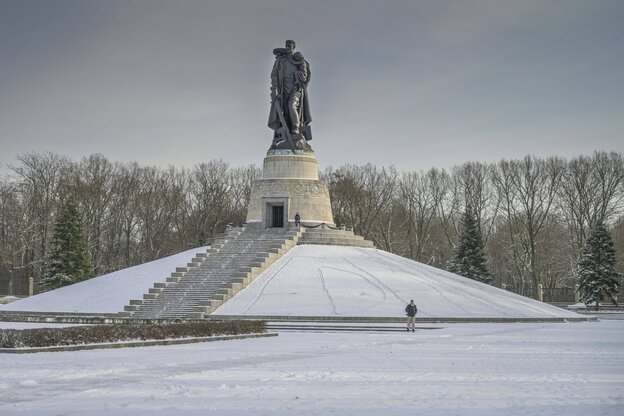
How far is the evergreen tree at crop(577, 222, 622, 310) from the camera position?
206ft

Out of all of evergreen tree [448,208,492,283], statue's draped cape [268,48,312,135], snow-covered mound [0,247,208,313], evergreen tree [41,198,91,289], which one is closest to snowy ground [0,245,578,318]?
snow-covered mound [0,247,208,313]

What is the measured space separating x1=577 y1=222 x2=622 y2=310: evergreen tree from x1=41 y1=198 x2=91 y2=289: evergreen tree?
35.6 m

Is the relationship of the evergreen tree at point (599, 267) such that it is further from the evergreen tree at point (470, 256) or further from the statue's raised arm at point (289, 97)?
the statue's raised arm at point (289, 97)

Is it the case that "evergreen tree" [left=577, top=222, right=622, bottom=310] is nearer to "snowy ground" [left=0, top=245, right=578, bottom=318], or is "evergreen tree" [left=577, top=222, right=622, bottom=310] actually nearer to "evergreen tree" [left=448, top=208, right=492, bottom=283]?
"evergreen tree" [left=448, top=208, right=492, bottom=283]

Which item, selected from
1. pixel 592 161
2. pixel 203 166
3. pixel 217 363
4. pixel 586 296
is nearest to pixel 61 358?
pixel 217 363

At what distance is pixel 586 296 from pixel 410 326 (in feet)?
108

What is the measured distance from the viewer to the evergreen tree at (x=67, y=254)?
2207 inches

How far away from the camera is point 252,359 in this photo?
20.2m

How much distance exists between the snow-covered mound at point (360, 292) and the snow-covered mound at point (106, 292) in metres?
6.32

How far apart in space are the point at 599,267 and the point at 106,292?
118 ft

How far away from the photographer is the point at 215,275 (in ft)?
149

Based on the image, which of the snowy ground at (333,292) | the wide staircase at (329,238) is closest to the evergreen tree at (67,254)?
the snowy ground at (333,292)

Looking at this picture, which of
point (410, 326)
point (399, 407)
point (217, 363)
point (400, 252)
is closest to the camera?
point (399, 407)

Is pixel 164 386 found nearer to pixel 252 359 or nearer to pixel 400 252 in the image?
pixel 252 359
